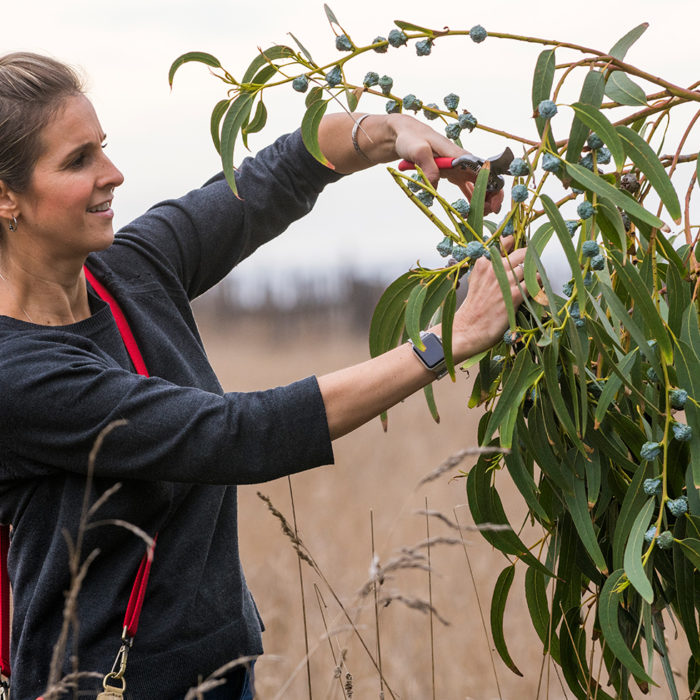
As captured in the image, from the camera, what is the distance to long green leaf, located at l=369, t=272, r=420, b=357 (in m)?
1.53

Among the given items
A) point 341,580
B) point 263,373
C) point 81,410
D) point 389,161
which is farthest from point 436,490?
point 263,373

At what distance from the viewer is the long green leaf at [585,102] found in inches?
48.1

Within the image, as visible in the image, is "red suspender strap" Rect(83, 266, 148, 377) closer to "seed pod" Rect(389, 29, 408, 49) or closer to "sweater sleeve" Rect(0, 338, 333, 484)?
"sweater sleeve" Rect(0, 338, 333, 484)

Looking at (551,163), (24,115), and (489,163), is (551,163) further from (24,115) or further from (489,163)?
(24,115)

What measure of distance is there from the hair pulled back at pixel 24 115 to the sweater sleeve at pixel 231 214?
0.31m

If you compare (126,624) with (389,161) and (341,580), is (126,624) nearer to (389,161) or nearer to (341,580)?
(389,161)

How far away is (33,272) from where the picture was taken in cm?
151

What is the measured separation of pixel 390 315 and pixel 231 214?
0.43 meters

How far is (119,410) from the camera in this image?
1354 mm

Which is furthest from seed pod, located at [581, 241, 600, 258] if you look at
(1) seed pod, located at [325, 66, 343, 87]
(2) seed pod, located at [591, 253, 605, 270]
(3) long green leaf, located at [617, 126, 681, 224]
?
(1) seed pod, located at [325, 66, 343, 87]

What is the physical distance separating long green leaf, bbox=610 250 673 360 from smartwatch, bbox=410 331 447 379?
0.84 ft

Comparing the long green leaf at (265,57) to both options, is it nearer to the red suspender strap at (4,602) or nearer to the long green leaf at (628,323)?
the long green leaf at (628,323)

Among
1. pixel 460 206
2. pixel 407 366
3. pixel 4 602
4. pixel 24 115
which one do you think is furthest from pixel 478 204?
pixel 4 602

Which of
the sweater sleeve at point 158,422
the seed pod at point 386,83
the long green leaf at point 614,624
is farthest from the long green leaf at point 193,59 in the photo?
the long green leaf at point 614,624
